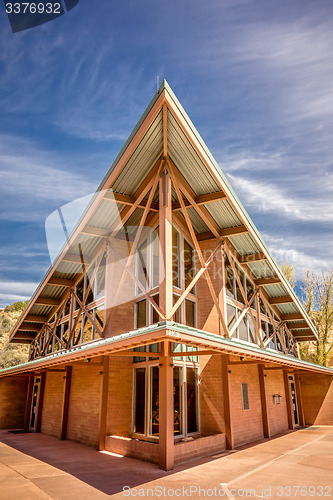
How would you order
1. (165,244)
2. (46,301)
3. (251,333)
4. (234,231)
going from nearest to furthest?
(165,244) < (234,231) < (251,333) < (46,301)

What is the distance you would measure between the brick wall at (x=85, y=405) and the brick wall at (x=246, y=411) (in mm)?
4516

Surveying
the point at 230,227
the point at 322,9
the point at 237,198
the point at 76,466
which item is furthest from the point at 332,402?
the point at 322,9

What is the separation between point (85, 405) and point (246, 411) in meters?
5.81

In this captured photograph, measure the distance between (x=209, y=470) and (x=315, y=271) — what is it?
25679 millimetres

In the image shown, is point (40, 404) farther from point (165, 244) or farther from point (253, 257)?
point (165, 244)

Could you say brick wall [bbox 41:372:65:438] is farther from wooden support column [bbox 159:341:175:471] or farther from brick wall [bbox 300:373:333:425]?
brick wall [bbox 300:373:333:425]

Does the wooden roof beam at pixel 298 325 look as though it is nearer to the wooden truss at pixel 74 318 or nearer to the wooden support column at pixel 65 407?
the wooden truss at pixel 74 318

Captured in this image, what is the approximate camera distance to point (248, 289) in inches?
602

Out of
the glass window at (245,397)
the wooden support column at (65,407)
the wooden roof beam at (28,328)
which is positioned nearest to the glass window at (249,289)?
the glass window at (245,397)

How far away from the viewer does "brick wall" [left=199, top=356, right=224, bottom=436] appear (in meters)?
10.6

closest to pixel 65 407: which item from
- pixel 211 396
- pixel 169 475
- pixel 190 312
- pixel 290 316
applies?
pixel 211 396

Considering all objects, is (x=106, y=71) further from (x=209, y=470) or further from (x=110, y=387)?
(x=209, y=470)

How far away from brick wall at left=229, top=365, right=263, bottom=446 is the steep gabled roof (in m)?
4.20

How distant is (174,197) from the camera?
471 inches
